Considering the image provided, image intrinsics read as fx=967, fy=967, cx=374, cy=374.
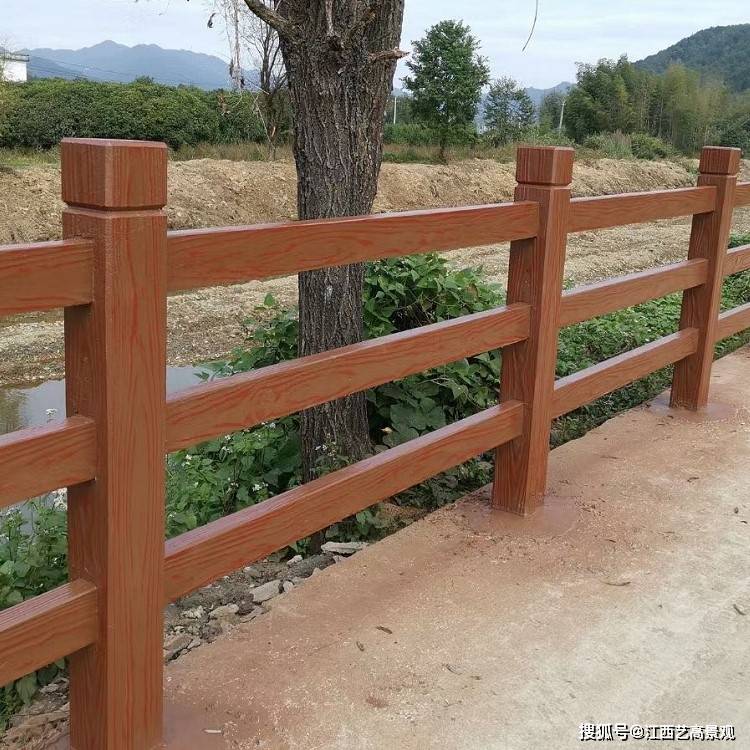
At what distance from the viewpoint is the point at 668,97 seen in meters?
49.3

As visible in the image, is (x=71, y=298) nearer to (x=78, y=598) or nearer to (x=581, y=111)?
(x=78, y=598)

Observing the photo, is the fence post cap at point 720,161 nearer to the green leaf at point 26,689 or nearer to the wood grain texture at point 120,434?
the wood grain texture at point 120,434

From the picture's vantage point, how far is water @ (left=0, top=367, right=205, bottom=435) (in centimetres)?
812

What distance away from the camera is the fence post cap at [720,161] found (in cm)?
479

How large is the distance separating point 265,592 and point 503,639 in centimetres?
96

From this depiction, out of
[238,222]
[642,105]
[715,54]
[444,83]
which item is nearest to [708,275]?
[238,222]

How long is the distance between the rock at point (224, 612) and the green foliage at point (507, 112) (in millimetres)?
32881

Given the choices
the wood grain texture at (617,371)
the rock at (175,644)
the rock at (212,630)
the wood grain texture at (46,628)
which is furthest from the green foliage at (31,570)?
the wood grain texture at (617,371)

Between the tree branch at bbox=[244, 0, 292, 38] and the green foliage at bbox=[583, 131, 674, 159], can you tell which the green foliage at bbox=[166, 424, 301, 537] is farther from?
the green foliage at bbox=[583, 131, 674, 159]

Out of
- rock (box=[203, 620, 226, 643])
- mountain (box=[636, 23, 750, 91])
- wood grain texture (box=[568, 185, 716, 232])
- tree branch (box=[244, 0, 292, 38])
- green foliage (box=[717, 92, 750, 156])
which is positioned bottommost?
rock (box=[203, 620, 226, 643])

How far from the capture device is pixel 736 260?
525cm

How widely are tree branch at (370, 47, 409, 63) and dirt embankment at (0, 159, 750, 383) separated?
624cm

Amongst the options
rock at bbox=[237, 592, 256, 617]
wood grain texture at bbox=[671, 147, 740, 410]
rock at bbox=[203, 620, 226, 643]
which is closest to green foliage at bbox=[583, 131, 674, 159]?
wood grain texture at bbox=[671, 147, 740, 410]

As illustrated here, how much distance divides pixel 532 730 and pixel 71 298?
5.07 feet
